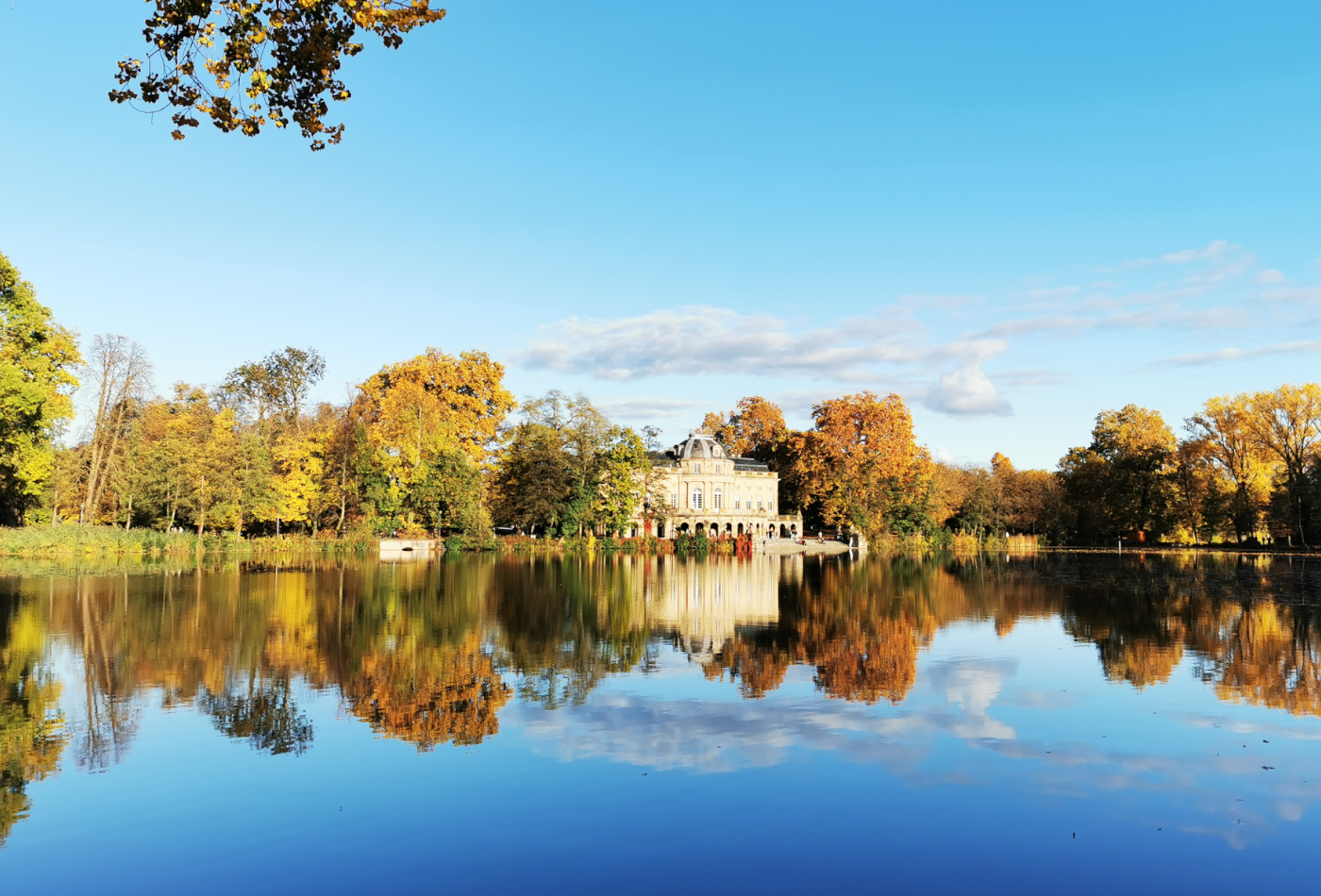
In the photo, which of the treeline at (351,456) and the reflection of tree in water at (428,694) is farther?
the treeline at (351,456)

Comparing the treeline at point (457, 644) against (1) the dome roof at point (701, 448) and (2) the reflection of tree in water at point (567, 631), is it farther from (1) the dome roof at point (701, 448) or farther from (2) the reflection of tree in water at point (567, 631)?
(1) the dome roof at point (701, 448)

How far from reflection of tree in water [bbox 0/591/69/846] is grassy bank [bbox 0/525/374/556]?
26.6 metres

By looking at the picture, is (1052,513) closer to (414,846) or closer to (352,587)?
(352,587)

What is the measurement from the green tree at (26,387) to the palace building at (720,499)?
44.6 meters

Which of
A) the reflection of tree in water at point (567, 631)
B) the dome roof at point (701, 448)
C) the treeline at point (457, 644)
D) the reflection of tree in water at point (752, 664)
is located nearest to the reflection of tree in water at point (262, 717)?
the treeline at point (457, 644)

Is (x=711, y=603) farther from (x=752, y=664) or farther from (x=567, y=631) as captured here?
(x=752, y=664)

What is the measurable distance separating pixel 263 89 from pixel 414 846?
629cm

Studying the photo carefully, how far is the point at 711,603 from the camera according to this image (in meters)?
26.0

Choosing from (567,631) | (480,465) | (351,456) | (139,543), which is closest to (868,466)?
(480,465)

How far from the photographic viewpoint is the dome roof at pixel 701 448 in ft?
254

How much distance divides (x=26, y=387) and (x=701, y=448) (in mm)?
51539

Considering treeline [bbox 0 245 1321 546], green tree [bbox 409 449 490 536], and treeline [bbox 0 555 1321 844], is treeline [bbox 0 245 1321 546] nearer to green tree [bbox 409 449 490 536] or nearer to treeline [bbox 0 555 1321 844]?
green tree [bbox 409 449 490 536]

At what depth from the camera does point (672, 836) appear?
7105mm

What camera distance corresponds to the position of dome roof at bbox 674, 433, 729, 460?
77500 millimetres
